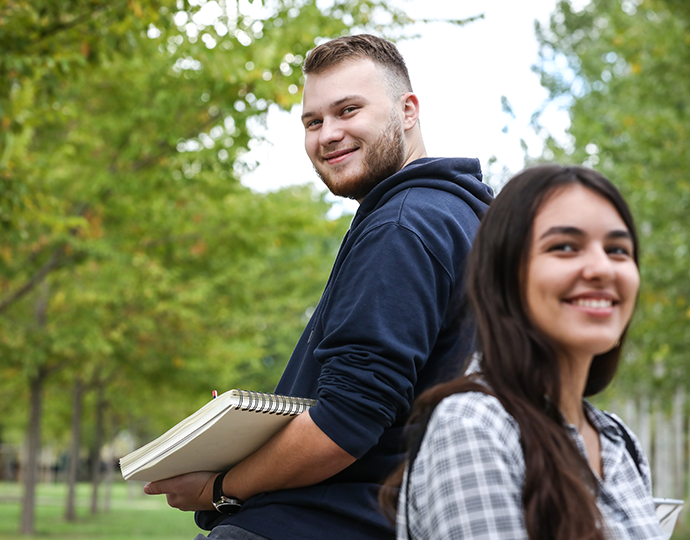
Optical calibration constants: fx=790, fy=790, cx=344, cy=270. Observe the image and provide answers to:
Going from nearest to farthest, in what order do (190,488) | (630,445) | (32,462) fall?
(630,445) → (190,488) → (32,462)

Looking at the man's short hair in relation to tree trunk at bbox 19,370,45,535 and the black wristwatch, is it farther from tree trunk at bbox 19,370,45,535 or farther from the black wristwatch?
tree trunk at bbox 19,370,45,535

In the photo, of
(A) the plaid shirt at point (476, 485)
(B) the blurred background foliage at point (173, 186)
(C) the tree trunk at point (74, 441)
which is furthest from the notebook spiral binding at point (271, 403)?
(C) the tree trunk at point (74, 441)

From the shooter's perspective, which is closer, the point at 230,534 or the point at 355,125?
the point at 230,534

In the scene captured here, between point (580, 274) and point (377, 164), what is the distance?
0.97 metres

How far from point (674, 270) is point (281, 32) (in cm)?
732

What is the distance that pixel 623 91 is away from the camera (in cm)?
1786

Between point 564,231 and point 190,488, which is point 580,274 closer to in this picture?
point 564,231

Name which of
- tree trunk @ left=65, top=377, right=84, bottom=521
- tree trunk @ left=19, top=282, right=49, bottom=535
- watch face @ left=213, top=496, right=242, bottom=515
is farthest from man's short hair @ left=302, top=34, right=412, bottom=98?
tree trunk @ left=65, top=377, right=84, bottom=521

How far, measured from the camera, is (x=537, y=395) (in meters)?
1.24

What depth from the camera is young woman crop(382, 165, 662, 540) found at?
44.4 inches

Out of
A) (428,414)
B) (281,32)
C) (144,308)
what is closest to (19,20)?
(281,32)

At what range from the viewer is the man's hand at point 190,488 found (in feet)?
6.26

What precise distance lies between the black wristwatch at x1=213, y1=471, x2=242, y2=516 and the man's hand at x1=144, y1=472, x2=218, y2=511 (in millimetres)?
16

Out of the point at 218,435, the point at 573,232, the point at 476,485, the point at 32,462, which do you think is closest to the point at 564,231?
the point at 573,232
